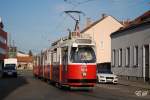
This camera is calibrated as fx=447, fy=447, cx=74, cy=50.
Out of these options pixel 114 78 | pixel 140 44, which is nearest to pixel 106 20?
pixel 140 44

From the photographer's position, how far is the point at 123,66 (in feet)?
169

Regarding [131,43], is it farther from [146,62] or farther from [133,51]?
[146,62]

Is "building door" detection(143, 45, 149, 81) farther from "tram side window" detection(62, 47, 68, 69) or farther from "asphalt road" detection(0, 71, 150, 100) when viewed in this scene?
"tram side window" detection(62, 47, 68, 69)

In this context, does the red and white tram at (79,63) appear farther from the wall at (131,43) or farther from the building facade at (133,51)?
the wall at (131,43)

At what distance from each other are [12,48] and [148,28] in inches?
3675

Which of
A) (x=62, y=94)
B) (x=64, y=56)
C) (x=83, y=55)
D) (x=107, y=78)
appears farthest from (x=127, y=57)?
(x=62, y=94)

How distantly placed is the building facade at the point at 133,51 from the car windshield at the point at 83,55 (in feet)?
52.6

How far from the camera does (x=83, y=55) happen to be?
2769 centimetres

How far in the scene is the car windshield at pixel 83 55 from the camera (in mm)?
27562

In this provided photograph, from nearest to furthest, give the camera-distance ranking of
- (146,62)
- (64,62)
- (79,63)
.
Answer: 1. (79,63)
2. (64,62)
3. (146,62)

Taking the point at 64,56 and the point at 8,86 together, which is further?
the point at 8,86

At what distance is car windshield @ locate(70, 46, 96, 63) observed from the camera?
27.6 metres

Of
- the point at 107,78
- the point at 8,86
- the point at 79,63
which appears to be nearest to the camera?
the point at 79,63

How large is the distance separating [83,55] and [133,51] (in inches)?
818
